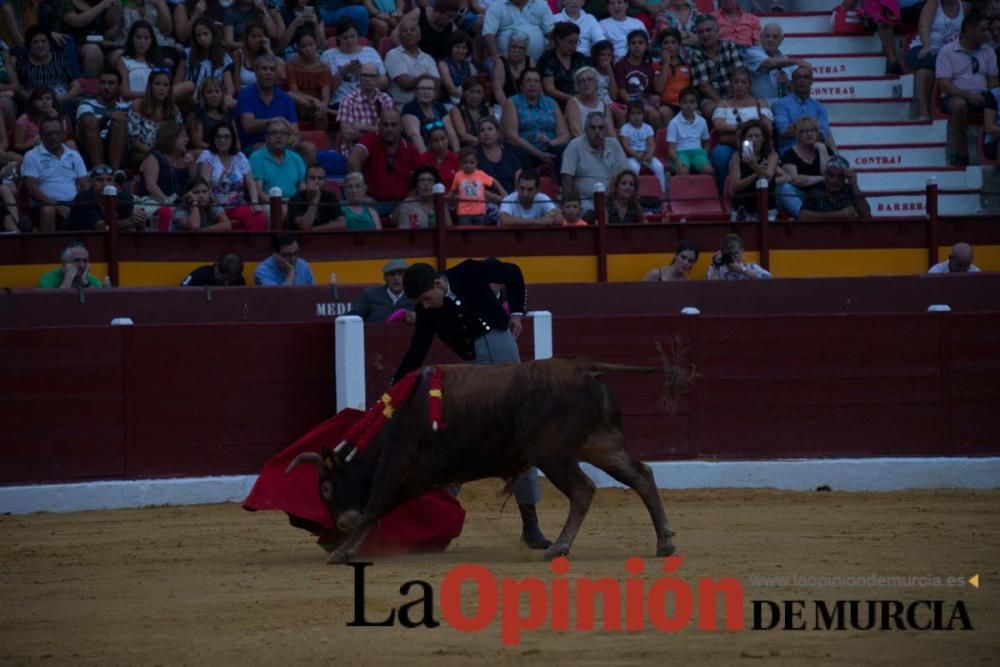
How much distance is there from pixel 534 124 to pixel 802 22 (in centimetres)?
423

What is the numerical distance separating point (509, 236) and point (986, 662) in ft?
23.4

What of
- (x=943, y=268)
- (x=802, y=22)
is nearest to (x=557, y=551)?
(x=943, y=268)

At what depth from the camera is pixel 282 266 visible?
11102 millimetres

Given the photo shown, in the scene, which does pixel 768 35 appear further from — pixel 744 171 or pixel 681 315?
pixel 681 315

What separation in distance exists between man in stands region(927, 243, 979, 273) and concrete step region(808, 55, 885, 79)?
346 cm

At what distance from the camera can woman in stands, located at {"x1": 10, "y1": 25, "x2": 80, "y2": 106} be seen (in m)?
11.9

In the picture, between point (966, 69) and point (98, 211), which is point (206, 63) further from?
point (966, 69)

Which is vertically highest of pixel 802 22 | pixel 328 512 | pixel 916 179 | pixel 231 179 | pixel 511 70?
pixel 802 22

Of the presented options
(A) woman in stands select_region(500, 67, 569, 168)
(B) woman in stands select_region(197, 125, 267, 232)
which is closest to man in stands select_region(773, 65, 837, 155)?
(A) woman in stands select_region(500, 67, 569, 168)

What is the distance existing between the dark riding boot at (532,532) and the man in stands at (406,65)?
6.00 metres

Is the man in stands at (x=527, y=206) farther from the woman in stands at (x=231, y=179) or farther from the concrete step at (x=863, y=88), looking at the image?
the concrete step at (x=863, y=88)

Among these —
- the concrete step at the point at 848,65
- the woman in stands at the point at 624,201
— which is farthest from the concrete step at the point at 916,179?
the woman in stands at the point at 624,201

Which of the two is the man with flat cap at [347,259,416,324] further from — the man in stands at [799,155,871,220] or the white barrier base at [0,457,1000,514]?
the man in stands at [799,155,871,220]

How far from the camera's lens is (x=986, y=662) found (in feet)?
16.2
